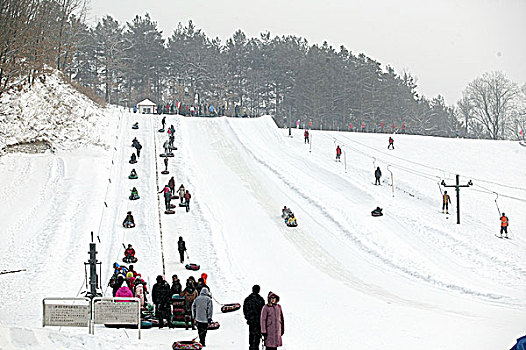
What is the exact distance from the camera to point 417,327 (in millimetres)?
15125

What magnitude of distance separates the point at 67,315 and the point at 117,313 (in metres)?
1.03

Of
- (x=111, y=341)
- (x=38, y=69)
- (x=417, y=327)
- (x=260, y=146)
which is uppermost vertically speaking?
(x=38, y=69)

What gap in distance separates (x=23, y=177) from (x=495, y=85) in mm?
90343

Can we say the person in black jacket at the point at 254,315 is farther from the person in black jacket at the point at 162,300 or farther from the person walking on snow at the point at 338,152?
the person walking on snow at the point at 338,152

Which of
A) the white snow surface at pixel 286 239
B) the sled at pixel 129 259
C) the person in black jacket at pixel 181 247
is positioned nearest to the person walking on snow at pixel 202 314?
the white snow surface at pixel 286 239

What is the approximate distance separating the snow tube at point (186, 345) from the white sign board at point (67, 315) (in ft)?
6.67

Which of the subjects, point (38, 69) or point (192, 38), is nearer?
point (38, 69)

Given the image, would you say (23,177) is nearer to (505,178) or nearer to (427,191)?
(427,191)

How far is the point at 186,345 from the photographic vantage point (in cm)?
1195

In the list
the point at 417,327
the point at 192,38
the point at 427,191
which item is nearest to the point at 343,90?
the point at 192,38

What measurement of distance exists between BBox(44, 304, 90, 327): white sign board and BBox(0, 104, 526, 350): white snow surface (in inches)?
17.3

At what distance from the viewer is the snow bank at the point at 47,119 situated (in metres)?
37.8

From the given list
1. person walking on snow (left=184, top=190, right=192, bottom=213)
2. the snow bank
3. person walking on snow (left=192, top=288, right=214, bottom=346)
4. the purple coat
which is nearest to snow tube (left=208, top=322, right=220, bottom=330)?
person walking on snow (left=192, top=288, right=214, bottom=346)

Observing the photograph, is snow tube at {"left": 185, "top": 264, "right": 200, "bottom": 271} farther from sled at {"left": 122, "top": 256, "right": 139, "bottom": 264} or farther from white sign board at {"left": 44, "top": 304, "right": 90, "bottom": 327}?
white sign board at {"left": 44, "top": 304, "right": 90, "bottom": 327}
